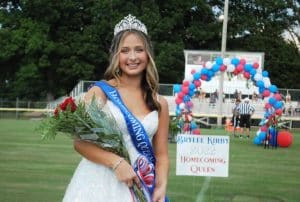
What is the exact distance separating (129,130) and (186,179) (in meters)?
7.66

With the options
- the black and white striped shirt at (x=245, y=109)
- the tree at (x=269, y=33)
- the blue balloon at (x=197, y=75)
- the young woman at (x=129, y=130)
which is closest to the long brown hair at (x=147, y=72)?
the young woman at (x=129, y=130)

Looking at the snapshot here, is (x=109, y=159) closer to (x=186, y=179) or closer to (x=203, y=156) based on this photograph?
(x=203, y=156)

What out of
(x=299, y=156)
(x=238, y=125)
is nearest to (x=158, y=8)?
(x=238, y=125)

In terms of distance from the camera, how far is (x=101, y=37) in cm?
4581

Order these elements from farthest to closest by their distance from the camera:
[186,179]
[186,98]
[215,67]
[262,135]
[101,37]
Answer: [101,37] < [186,98] < [215,67] < [262,135] < [186,179]

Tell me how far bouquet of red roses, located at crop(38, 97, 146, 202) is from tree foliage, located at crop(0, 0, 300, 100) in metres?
39.4

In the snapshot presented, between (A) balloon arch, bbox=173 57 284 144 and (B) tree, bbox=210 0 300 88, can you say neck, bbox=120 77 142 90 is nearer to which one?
(A) balloon arch, bbox=173 57 284 144

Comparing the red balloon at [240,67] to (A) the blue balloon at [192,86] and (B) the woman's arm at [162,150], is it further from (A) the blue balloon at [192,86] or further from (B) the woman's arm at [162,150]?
(B) the woman's arm at [162,150]

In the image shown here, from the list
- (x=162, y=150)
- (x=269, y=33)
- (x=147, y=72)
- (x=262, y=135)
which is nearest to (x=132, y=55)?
(x=147, y=72)

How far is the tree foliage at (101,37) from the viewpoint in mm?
44438

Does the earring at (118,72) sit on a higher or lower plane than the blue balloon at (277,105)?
higher

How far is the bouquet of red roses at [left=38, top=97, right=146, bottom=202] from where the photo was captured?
3176 millimetres

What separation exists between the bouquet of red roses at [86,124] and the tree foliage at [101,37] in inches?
1550

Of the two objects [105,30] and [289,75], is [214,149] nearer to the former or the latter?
[105,30]
